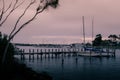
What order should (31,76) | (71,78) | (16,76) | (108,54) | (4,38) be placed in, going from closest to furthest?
(16,76)
(31,76)
(4,38)
(71,78)
(108,54)

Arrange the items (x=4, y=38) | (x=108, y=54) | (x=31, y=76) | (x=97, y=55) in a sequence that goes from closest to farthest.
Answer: (x=31, y=76) → (x=4, y=38) → (x=97, y=55) → (x=108, y=54)

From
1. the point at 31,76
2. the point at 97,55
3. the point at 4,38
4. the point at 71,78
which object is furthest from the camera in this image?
the point at 97,55

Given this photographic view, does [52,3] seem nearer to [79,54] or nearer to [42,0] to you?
[42,0]

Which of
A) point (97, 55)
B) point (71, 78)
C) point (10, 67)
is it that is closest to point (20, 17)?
point (10, 67)

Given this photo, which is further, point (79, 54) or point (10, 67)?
point (79, 54)

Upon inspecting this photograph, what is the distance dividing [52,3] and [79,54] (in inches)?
3583

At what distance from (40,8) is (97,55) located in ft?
286

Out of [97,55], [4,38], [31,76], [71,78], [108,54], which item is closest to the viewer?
[31,76]

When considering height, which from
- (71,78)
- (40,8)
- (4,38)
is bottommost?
(71,78)

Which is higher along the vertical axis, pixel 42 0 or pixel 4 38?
pixel 42 0

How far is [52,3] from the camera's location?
107 ft

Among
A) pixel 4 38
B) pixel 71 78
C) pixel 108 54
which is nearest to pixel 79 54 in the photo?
pixel 108 54

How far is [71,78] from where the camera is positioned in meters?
57.3

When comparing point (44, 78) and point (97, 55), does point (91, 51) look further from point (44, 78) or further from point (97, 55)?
point (44, 78)
